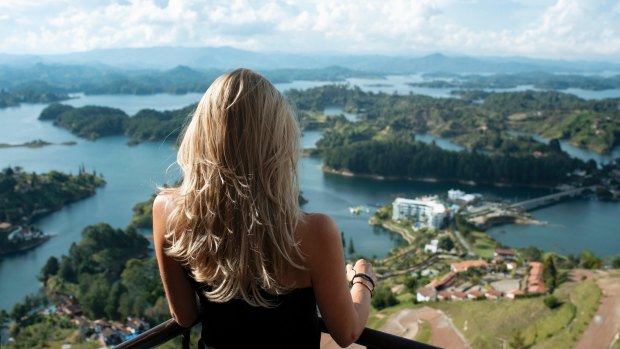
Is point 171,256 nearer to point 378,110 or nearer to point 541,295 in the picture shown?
point 541,295

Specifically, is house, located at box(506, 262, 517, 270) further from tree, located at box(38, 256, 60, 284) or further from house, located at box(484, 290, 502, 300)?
tree, located at box(38, 256, 60, 284)

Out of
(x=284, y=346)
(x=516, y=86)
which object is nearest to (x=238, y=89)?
(x=284, y=346)

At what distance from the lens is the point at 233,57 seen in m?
87.9

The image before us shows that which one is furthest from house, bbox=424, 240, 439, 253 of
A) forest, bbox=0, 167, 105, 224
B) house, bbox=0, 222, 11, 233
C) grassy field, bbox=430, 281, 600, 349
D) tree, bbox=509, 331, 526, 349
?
forest, bbox=0, 167, 105, 224

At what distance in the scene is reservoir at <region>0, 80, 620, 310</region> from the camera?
11.7 metres

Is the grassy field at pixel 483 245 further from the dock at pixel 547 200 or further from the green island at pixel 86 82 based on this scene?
the green island at pixel 86 82

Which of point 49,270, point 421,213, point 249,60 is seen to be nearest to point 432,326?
point 49,270

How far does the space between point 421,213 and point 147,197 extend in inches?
315

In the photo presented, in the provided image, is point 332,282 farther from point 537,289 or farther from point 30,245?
point 30,245

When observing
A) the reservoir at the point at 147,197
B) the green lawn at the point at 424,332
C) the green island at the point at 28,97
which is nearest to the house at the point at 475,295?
the green lawn at the point at 424,332

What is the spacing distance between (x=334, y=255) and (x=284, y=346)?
0.41 feet

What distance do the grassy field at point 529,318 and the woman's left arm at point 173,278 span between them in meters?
6.08

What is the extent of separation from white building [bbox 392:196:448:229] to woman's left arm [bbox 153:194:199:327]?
13.1m

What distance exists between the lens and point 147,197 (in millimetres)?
15773
